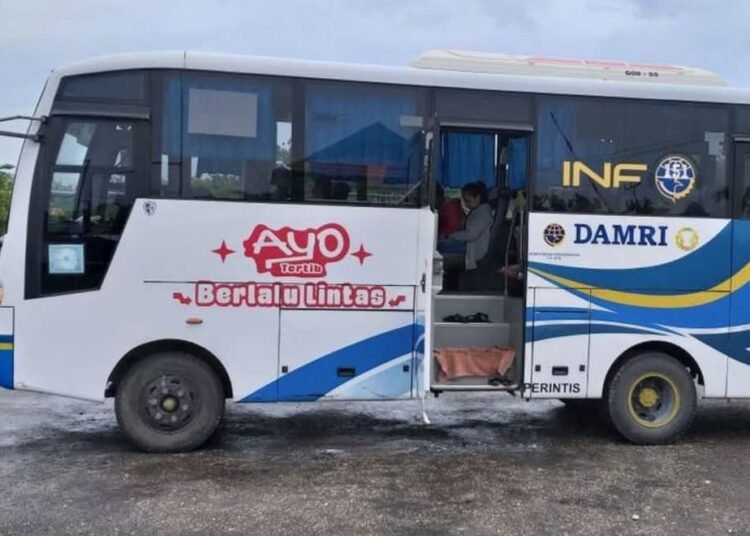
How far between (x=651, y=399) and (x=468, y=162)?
2903 mm

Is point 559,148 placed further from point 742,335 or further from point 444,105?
point 742,335

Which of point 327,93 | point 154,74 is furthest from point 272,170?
point 154,74

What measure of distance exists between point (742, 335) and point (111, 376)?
5607mm

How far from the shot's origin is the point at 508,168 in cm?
787

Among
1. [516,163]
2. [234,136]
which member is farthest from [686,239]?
[234,136]

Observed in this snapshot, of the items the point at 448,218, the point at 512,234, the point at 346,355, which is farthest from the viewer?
the point at 448,218

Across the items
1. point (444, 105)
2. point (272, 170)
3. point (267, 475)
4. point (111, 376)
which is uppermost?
Result: point (444, 105)

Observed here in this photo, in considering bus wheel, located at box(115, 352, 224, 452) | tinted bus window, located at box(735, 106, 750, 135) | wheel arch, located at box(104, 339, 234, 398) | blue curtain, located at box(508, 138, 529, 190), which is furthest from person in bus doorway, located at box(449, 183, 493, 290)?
bus wheel, located at box(115, 352, 224, 452)

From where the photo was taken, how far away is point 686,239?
709cm

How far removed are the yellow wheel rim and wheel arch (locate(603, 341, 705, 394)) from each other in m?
0.21

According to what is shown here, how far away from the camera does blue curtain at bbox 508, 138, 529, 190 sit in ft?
24.6

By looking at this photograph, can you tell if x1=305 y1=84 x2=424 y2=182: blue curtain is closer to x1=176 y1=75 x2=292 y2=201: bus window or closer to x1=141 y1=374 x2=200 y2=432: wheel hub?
x1=176 y1=75 x2=292 y2=201: bus window

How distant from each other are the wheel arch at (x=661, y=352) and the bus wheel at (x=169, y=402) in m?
3.51

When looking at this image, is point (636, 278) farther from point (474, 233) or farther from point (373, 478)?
point (373, 478)
